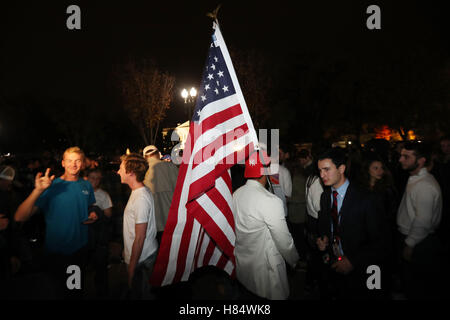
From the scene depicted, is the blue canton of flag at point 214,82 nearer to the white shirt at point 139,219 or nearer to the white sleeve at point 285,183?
the white shirt at point 139,219

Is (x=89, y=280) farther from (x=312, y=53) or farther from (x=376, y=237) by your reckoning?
(x=312, y=53)

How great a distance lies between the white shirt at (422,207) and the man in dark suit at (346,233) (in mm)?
812

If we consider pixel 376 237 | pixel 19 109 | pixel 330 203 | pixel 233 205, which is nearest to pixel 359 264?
pixel 376 237

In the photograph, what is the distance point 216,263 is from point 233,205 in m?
0.87

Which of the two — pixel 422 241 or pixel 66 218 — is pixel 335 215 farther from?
pixel 66 218

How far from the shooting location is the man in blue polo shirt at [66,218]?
3949 millimetres

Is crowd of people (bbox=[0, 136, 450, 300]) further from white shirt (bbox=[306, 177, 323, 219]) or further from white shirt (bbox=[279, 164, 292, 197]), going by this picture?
white shirt (bbox=[279, 164, 292, 197])

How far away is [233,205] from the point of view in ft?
12.7

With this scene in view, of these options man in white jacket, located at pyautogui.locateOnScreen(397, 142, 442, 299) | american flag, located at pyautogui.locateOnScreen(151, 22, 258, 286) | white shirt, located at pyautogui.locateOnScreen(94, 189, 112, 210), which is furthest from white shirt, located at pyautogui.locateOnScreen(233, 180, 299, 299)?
white shirt, located at pyautogui.locateOnScreen(94, 189, 112, 210)

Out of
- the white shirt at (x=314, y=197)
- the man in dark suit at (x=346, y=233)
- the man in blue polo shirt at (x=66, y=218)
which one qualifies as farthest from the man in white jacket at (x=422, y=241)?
the man in blue polo shirt at (x=66, y=218)

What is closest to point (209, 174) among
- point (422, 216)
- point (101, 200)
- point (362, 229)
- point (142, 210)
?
point (142, 210)

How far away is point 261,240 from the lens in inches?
142

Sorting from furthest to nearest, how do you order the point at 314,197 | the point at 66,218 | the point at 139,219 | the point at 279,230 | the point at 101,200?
the point at 101,200, the point at 314,197, the point at 66,218, the point at 139,219, the point at 279,230

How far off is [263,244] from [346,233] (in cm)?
91
